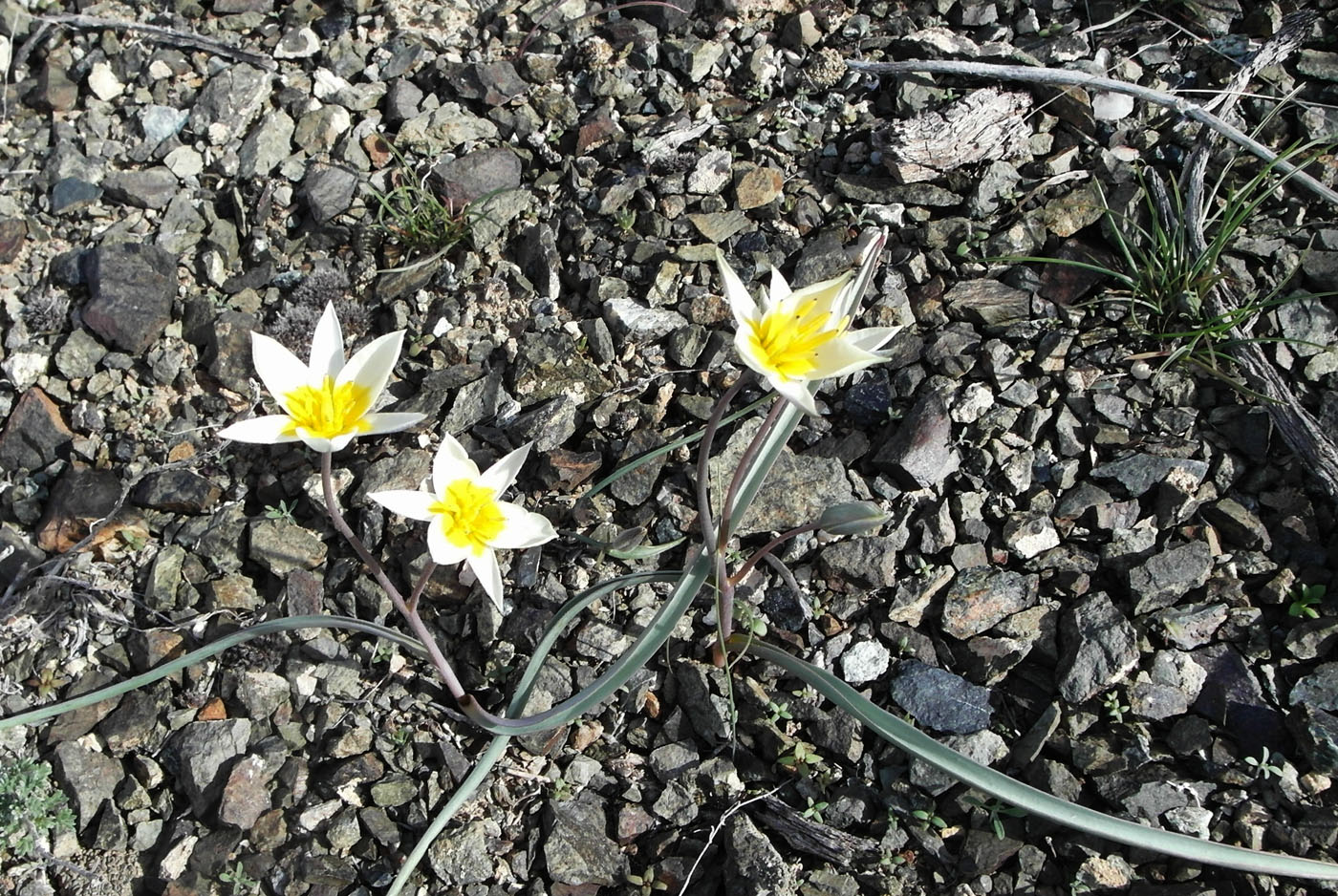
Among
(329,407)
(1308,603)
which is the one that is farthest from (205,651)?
(1308,603)

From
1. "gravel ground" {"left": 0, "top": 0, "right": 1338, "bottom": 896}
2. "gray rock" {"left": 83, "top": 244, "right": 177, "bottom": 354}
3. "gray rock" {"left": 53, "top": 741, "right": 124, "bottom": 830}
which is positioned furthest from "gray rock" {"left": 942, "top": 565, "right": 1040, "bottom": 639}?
"gray rock" {"left": 83, "top": 244, "right": 177, "bottom": 354}

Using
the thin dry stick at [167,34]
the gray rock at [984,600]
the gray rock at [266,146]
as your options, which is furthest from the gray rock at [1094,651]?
the thin dry stick at [167,34]

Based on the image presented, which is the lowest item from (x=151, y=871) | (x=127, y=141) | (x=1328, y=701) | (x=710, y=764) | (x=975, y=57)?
(x=151, y=871)

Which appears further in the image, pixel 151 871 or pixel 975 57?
pixel 975 57

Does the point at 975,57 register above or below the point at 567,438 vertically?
above

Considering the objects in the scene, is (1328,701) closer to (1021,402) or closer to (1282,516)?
(1282,516)

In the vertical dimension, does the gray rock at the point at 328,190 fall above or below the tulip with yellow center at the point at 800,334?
below

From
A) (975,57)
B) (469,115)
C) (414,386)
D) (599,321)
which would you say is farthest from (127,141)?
(975,57)

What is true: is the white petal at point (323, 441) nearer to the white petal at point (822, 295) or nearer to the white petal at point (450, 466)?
the white petal at point (450, 466)
